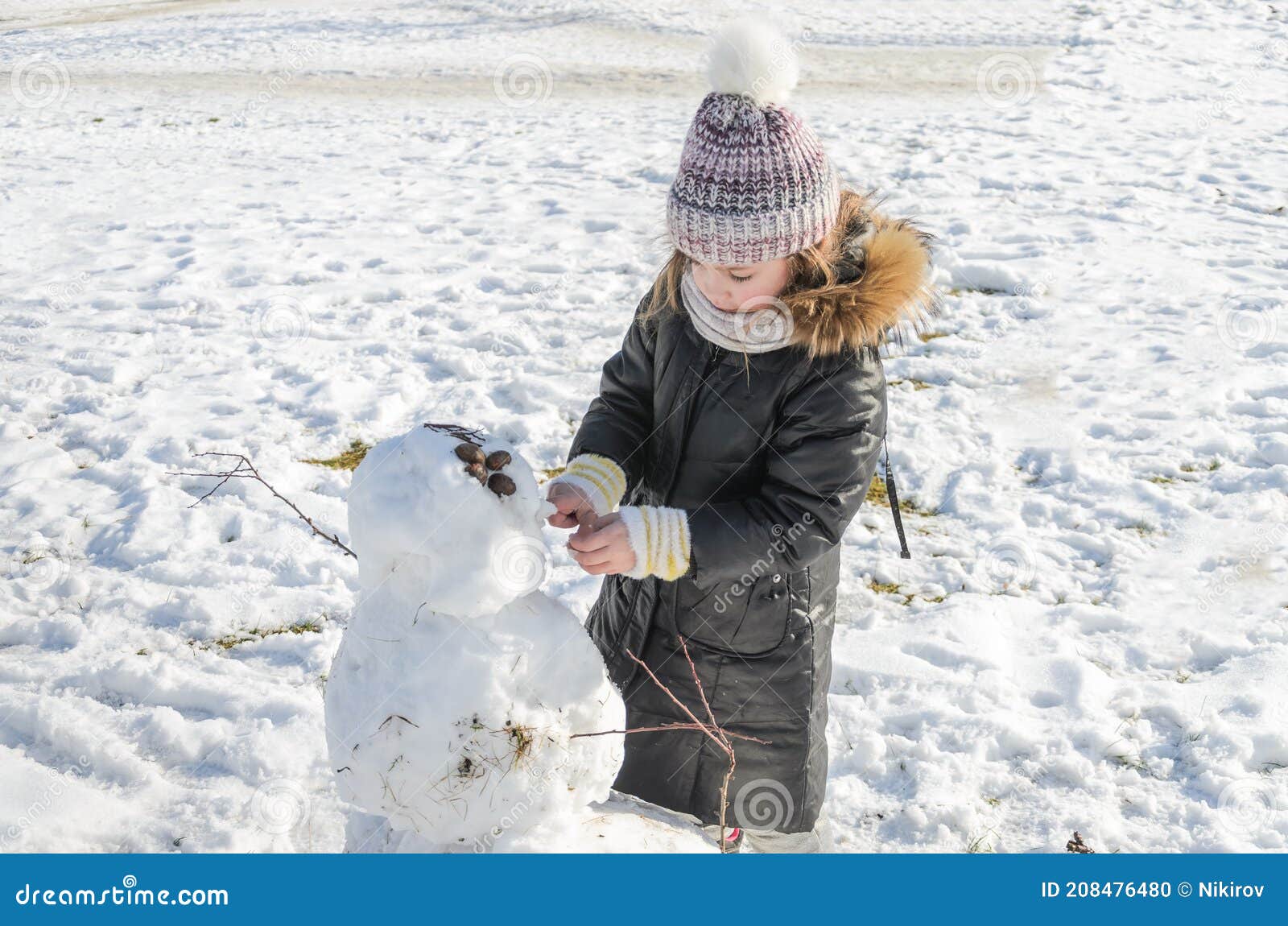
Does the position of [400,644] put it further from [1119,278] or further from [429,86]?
[429,86]

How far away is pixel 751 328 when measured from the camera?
2053mm

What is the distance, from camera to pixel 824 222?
6.64ft

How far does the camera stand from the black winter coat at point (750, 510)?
6.67 feet

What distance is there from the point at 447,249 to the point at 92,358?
2.16 metres

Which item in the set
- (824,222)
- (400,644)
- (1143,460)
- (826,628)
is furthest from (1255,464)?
(400,644)

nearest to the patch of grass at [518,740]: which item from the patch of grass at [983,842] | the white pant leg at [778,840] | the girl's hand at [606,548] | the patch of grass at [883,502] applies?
the girl's hand at [606,548]

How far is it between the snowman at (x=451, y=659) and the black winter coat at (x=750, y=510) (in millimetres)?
386

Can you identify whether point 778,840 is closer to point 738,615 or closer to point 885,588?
point 738,615

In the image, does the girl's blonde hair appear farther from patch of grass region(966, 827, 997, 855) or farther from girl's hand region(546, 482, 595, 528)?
patch of grass region(966, 827, 997, 855)

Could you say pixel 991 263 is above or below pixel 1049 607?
above

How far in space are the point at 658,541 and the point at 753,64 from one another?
919 millimetres

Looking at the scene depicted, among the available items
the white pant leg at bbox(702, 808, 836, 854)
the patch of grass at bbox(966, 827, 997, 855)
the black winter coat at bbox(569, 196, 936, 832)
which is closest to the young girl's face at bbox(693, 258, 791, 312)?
the black winter coat at bbox(569, 196, 936, 832)

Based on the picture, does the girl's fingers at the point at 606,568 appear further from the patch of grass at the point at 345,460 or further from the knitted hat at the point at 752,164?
the patch of grass at the point at 345,460

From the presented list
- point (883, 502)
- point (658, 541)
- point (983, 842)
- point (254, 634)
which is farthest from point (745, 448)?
point (883, 502)
